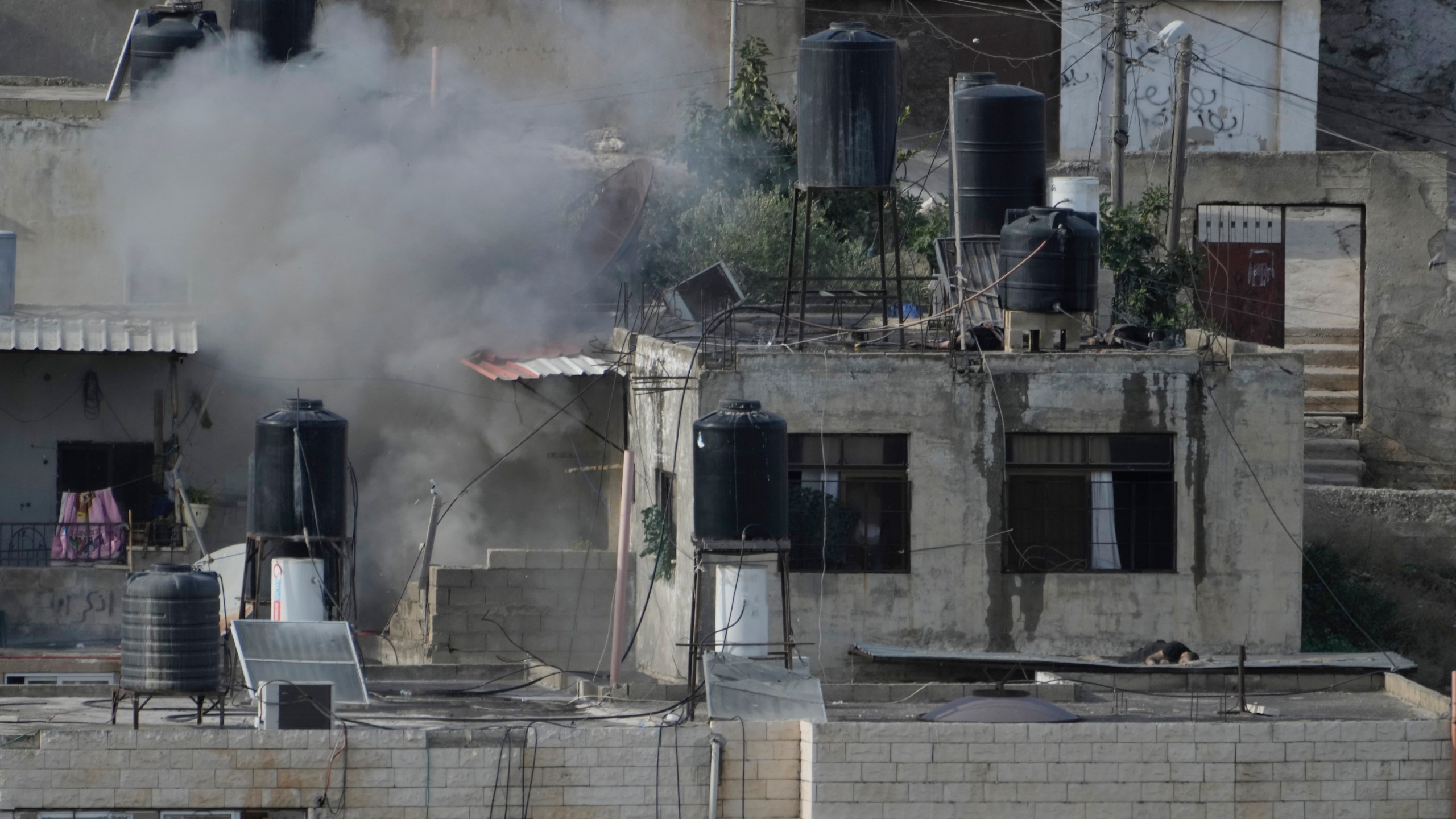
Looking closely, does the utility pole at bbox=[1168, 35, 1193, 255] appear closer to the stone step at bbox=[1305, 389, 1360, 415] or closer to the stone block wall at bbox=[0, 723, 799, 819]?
the stone step at bbox=[1305, 389, 1360, 415]

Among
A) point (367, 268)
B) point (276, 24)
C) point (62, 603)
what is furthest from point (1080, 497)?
point (276, 24)

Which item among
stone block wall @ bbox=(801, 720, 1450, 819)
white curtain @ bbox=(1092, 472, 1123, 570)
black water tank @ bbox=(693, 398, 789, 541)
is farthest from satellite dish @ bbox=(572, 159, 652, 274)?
stone block wall @ bbox=(801, 720, 1450, 819)

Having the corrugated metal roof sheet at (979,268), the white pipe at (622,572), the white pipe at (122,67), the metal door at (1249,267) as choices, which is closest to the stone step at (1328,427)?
the metal door at (1249,267)

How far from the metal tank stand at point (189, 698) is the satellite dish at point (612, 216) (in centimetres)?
1128

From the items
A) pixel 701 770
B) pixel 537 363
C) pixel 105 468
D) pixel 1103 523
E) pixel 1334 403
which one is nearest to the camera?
pixel 701 770

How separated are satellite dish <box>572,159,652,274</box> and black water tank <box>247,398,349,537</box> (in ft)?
26.1

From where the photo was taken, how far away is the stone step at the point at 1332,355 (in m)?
30.1

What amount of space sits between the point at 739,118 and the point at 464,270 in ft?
14.7

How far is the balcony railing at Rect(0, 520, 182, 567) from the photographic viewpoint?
25578mm

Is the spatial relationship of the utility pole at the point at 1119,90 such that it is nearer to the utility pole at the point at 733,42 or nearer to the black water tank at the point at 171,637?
the utility pole at the point at 733,42

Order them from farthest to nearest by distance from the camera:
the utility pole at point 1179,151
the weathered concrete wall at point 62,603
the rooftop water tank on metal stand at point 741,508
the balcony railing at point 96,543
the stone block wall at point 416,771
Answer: the utility pole at point 1179,151
the balcony railing at point 96,543
the weathered concrete wall at point 62,603
the rooftop water tank on metal stand at point 741,508
the stone block wall at point 416,771

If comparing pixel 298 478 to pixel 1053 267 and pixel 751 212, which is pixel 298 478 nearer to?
pixel 1053 267

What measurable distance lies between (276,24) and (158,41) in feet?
5.27

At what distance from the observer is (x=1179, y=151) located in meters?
27.7
